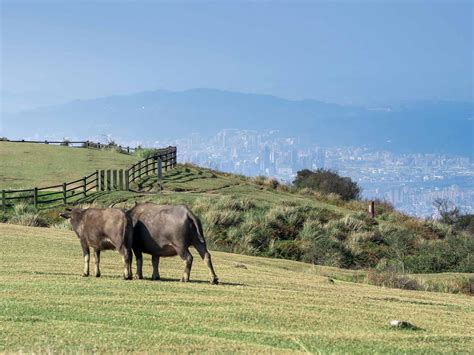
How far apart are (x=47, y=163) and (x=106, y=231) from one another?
4954 centimetres

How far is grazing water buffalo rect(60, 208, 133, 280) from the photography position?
18828 millimetres

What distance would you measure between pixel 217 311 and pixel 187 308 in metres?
0.50

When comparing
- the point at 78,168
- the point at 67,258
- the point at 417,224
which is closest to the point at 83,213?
the point at 67,258

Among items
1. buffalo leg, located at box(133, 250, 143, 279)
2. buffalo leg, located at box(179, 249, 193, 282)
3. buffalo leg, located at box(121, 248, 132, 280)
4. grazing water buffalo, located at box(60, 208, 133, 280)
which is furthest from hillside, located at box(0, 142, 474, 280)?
grazing water buffalo, located at box(60, 208, 133, 280)

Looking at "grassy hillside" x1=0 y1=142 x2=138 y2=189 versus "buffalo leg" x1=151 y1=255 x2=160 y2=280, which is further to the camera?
"grassy hillside" x1=0 y1=142 x2=138 y2=189

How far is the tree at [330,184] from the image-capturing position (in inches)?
3250

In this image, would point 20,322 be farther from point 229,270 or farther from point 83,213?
point 229,270

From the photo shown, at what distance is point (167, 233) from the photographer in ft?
61.6

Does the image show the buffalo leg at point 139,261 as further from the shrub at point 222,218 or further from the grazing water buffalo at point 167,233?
the shrub at point 222,218

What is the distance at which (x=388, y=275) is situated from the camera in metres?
27.3

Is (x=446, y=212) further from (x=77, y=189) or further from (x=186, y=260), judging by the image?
(x=186, y=260)

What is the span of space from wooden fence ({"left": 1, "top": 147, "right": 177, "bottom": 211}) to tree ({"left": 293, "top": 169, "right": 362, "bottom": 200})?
19.5m

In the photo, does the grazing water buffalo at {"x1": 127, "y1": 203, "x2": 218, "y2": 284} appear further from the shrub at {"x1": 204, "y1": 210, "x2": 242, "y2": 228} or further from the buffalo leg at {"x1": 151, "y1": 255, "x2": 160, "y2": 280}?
the shrub at {"x1": 204, "y1": 210, "x2": 242, "y2": 228}

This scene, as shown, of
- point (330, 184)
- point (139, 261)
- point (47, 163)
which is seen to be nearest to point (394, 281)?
point (139, 261)
